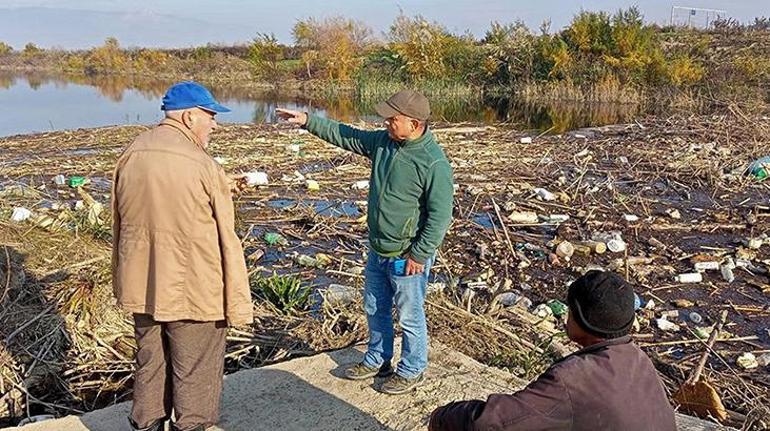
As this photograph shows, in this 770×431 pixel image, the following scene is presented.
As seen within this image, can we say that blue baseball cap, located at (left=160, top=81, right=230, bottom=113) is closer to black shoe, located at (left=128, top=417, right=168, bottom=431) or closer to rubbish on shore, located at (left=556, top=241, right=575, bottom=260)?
black shoe, located at (left=128, top=417, right=168, bottom=431)

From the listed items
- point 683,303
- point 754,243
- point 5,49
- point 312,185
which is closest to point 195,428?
point 683,303

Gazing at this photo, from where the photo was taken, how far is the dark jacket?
1836mm

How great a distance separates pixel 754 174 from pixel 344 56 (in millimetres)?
28628

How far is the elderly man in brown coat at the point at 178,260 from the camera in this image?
2727mm

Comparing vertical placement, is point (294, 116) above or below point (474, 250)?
above

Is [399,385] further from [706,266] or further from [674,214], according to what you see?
[674,214]

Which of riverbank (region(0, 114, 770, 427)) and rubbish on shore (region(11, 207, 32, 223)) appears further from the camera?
rubbish on shore (region(11, 207, 32, 223))

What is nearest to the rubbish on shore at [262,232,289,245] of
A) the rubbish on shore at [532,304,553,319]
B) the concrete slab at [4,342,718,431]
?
the rubbish on shore at [532,304,553,319]

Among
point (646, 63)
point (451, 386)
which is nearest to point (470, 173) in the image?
point (451, 386)

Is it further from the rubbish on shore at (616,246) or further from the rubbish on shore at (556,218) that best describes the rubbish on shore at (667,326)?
the rubbish on shore at (556,218)

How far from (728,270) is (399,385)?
507cm

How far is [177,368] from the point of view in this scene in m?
2.91

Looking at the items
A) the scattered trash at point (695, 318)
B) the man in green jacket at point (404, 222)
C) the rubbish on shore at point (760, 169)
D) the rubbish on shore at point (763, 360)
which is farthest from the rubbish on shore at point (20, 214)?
the rubbish on shore at point (760, 169)

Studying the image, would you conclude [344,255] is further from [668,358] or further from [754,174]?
[754,174]
